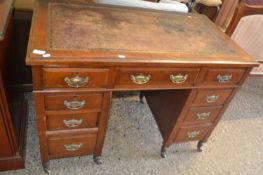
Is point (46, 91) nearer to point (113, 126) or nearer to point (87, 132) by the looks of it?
point (87, 132)

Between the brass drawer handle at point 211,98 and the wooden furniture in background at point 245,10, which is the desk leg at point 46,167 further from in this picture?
the wooden furniture in background at point 245,10

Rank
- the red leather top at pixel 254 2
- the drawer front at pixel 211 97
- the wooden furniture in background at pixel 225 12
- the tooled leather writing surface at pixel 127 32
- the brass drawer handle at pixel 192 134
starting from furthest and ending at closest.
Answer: the wooden furniture in background at pixel 225 12 → the red leather top at pixel 254 2 → the brass drawer handle at pixel 192 134 → the drawer front at pixel 211 97 → the tooled leather writing surface at pixel 127 32

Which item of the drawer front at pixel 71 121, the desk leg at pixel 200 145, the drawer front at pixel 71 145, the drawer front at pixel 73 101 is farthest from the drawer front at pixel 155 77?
Answer: the desk leg at pixel 200 145

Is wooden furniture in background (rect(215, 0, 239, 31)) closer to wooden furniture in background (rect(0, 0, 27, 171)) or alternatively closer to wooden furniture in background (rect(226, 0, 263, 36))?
wooden furniture in background (rect(226, 0, 263, 36))

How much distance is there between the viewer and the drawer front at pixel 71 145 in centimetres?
120

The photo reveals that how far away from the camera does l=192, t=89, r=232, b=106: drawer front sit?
48.6 inches

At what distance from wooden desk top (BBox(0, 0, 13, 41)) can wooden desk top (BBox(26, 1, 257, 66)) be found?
0.34 feet

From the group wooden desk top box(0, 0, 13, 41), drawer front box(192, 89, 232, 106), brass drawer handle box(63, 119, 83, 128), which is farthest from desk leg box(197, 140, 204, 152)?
wooden desk top box(0, 0, 13, 41)

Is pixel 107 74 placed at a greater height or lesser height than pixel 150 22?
lesser

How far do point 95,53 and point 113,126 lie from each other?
2.84ft

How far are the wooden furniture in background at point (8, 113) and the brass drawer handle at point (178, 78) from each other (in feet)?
2.40

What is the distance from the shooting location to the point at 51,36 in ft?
3.18

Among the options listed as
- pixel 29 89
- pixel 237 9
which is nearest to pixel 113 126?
pixel 29 89

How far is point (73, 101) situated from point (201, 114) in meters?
0.75
